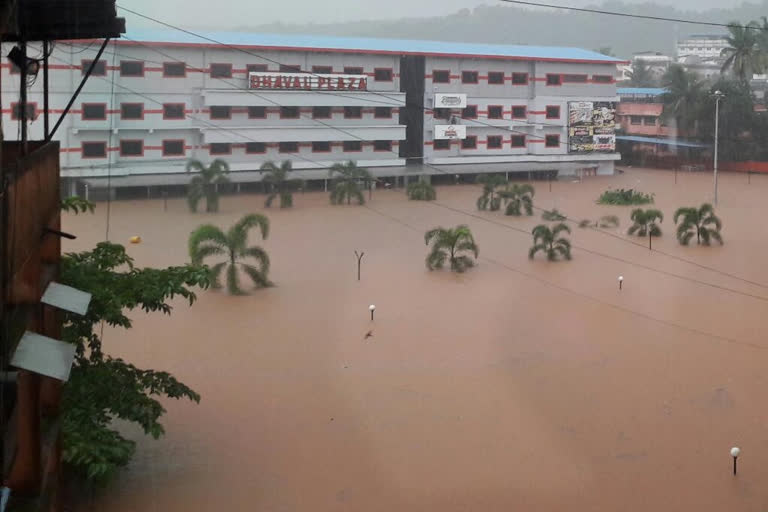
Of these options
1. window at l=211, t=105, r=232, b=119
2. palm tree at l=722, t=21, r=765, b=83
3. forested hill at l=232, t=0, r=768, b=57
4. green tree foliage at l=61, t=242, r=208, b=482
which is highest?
forested hill at l=232, t=0, r=768, b=57

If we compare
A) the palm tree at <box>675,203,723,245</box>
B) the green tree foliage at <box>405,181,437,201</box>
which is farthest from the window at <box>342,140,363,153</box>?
the palm tree at <box>675,203,723,245</box>

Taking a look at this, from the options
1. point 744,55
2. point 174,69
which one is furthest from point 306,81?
point 744,55

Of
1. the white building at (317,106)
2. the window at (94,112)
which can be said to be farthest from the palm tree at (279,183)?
the window at (94,112)

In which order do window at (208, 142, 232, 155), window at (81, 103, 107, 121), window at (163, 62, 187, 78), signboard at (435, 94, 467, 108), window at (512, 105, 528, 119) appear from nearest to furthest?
window at (81, 103, 107, 121) → window at (163, 62, 187, 78) → window at (208, 142, 232, 155) → signboard at (435, 94, 467, 108) → window at (512, 105, 528, 119)

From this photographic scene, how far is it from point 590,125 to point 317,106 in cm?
374

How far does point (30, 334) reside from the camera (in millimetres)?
1543

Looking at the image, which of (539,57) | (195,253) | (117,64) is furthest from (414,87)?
(195,253)

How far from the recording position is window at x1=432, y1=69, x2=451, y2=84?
32.0 feet

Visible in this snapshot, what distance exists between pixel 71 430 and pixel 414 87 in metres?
7.87

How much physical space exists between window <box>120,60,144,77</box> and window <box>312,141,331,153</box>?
1.75 m

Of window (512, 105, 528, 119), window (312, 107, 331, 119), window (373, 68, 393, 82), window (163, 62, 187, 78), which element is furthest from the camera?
window (512, 105, 528, 119)

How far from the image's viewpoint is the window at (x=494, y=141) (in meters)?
10.3

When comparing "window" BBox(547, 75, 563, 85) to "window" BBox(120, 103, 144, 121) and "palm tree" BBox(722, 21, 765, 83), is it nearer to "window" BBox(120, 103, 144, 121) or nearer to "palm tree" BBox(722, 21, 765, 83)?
"window" BBox(120, 103, 144, 121)

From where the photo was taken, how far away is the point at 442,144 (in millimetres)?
9898
